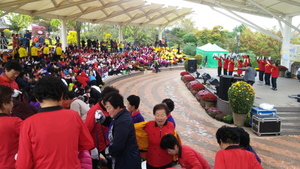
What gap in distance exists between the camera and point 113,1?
18344 millimetres

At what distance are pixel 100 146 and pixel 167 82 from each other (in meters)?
13.9

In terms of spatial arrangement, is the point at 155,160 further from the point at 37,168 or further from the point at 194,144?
the point at 194,144

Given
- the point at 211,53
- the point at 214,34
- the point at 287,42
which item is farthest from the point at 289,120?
the point at 214,34

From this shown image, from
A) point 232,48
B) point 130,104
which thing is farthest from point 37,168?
point 232,48

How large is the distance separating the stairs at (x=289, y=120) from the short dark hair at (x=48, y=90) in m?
7.34

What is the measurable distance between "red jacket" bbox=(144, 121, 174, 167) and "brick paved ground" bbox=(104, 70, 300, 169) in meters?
2.86

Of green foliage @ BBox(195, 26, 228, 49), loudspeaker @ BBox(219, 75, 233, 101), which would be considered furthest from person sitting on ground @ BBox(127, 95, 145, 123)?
green foliage @ BBox(195, 26, 228, 49)

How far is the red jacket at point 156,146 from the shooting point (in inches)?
126

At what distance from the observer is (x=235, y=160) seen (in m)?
2.33

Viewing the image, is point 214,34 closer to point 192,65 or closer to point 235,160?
point 192,65

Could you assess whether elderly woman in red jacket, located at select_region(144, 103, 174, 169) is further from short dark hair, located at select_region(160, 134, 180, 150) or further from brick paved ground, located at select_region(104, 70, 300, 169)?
brick paved ground, located at select_region(104, 70, 300, 169)

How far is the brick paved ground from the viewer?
5930mm

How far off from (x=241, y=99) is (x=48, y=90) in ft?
22.3

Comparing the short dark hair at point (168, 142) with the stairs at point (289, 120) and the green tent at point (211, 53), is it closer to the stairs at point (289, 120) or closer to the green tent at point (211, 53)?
the stairs at point (289, 120)
